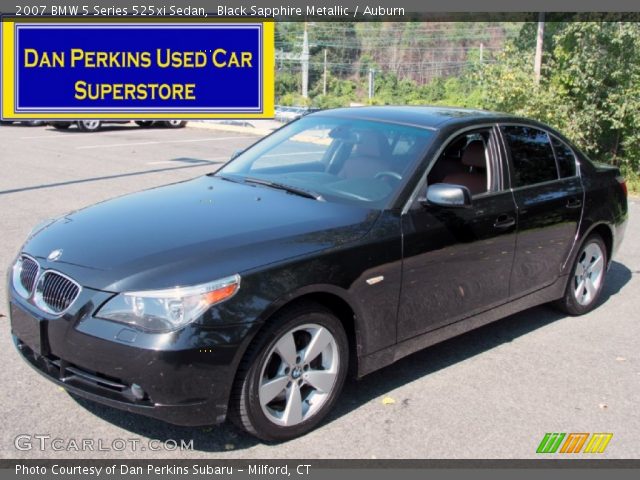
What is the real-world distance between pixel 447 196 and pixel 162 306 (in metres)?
1.88

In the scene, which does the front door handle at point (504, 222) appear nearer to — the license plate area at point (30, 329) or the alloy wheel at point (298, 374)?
the alloy wheel at point (298, 374)

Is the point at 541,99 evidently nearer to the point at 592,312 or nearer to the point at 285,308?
the point at 592,312

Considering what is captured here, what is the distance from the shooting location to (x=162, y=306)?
3303 mm

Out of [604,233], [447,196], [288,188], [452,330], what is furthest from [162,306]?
[604,233]

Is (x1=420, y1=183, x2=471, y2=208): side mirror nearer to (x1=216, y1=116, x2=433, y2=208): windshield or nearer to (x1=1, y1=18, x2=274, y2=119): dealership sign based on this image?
(x1=216, y1=116, x2=433, y2=208): windshield

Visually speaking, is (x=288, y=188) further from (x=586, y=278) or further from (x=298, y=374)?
(x=586, y=278)

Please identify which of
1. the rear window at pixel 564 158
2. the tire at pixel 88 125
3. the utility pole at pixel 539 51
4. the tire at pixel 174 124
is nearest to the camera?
the rear window at pixel 564 158

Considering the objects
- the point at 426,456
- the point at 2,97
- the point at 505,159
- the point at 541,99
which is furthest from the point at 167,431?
the point at 2,97

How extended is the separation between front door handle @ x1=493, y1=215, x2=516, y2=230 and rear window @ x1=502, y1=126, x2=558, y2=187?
0.30 meters

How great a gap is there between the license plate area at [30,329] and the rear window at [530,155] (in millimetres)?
3319

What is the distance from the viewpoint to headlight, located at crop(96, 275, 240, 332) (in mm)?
3281

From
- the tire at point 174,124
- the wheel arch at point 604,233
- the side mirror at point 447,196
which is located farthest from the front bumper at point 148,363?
the tire at point 174,124

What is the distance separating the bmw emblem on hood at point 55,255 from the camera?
3718 mm
